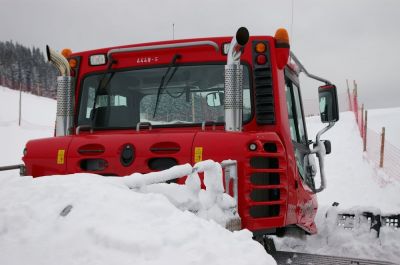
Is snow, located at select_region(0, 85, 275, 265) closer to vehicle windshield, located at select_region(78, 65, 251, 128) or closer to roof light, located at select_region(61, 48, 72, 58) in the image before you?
vehicle windshield, located at select_region(78, 65, 251, 128)

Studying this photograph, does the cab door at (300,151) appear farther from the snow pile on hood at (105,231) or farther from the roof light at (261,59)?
the snow pile on hood at (105,231)

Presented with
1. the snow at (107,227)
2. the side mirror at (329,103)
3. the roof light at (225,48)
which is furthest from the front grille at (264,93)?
the snow at (107,227)

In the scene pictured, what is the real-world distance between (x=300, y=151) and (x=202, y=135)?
1.87m

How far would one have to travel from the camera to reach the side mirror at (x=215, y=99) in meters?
4.84

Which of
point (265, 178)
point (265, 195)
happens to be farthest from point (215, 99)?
point (265, 195)

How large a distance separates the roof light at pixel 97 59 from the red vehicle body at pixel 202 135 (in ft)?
0.07

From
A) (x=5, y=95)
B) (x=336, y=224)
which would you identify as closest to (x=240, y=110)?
(x=336, y=224)

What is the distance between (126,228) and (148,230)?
0.39 ft

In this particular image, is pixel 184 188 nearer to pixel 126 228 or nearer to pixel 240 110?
pixel 126 228

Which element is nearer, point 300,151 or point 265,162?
point 265,162

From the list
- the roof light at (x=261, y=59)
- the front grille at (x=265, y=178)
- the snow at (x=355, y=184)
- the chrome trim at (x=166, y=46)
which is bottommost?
the snow at (x=355, y=184)

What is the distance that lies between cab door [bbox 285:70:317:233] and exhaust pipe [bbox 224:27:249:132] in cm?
103

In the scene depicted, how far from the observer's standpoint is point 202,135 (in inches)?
166

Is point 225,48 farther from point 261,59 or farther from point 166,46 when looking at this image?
point 166,46
